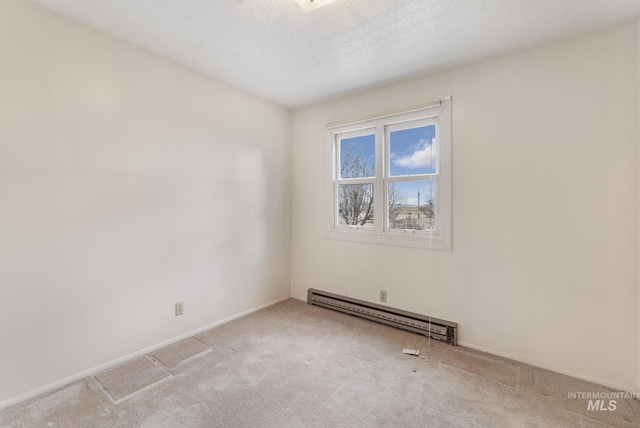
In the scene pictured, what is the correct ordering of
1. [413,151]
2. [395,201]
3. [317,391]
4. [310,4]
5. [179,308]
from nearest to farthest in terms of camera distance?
[310,4], [317,391], [179,308], [413,151], [395,201]

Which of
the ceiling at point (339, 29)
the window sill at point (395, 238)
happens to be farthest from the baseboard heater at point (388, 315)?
the ceiling at point (339, 29)

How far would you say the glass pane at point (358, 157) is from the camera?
127 inches

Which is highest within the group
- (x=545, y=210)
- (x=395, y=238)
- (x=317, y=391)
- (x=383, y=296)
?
(x=545, y=210)

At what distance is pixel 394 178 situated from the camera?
303 centimetres

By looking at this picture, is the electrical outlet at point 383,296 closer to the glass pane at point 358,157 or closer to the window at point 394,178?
the window at point 394,178

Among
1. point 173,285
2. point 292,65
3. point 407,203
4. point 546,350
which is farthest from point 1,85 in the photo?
point 546,350

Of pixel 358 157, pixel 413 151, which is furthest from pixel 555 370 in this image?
pixel 358 157

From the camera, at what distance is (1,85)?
173 centimetres

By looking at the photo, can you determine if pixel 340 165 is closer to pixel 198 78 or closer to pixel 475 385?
pixel 198 78

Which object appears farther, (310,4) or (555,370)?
(555,370)

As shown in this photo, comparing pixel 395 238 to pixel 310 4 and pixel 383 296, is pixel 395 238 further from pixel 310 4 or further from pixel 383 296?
pixel 310 4

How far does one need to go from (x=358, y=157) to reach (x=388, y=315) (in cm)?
179

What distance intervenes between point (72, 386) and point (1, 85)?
78.4 inches

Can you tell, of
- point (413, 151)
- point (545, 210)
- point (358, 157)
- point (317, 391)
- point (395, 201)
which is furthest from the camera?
point (358, 157)
